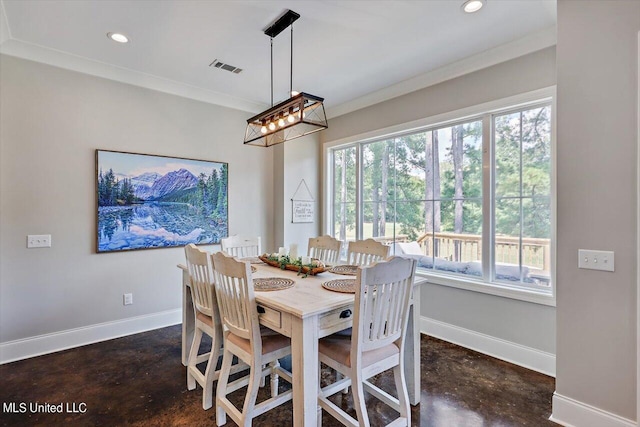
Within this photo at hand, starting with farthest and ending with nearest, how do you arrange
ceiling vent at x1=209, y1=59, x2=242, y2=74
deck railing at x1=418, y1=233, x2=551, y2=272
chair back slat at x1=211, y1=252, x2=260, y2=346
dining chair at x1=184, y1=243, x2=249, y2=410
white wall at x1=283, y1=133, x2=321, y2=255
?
white wall at x1=283, y1=133, x2=321, y2=255 < ceiling vent at x1=209, y1=59, x2=242, y2=74 < deck railing at x1=418, y1=233, x2=551, y2=272 < dining chair at x1=184, y1=243, x2=249, y2=410 < chair back slat at x1=211, y1=252, x2=260, y2=346

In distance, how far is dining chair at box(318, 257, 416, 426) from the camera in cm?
160

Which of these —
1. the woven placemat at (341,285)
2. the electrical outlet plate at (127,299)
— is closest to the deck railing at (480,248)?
the woven placemat at (341,285)

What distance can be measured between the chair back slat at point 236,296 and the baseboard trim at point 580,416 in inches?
75.7

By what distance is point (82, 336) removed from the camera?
3123mm

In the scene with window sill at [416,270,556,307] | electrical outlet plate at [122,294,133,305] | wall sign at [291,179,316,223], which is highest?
Answer: wall sign at [291,179,316,223]

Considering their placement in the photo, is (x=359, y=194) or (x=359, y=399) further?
(x=359, y=194)

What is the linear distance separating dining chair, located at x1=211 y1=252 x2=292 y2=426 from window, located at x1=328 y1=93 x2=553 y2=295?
212 centimetres

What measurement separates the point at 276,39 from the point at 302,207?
2.38 m

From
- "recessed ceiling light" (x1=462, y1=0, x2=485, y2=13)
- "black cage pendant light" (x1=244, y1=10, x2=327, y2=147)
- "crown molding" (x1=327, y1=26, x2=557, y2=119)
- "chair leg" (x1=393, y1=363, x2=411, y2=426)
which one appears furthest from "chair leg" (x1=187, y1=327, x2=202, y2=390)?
"crown molding" (x1=327, y1=26, x2=557, y2=119)

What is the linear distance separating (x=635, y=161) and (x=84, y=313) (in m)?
4.55

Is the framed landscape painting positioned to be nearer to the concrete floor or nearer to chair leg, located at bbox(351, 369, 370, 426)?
the concrete floor

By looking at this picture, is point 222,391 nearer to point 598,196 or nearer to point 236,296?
point 236,296

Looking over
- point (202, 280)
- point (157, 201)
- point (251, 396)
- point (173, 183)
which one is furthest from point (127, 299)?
point (251, 396)

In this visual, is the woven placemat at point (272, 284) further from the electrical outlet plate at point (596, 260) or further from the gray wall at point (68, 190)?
the gray wall at point (68, 190)
